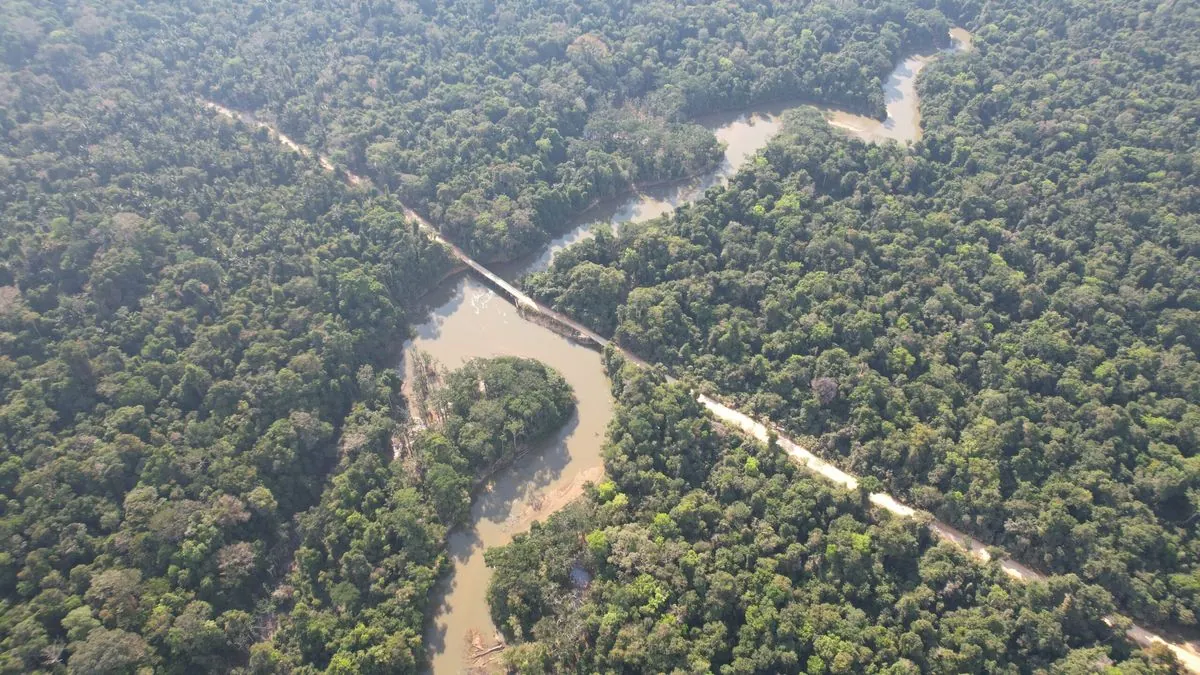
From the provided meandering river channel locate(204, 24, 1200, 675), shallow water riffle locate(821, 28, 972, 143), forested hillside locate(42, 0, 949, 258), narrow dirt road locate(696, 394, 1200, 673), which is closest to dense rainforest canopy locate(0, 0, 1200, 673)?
forested hillside locate(42, 0, 949, 258)

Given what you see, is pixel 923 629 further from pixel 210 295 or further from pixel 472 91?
pixel 472 91

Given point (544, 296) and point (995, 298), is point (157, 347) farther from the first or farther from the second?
point (995, 298)

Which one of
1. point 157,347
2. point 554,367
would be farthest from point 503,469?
point 157,347

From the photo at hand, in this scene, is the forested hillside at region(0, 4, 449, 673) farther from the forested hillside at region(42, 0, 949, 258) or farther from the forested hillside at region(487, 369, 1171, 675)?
the forested hillside at region(487, 369, 1171, 675)

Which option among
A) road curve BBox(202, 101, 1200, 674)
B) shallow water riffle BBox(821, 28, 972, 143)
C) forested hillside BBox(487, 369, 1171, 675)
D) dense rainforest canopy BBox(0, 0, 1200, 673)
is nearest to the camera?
forested hillside BBox(487, 369, 1171, 675)

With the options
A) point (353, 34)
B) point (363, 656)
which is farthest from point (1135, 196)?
point (353, 34)

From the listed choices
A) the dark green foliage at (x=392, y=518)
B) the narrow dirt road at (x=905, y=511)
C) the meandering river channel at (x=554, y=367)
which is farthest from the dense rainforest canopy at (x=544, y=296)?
the meandering river channel at (x=554, y=367)
